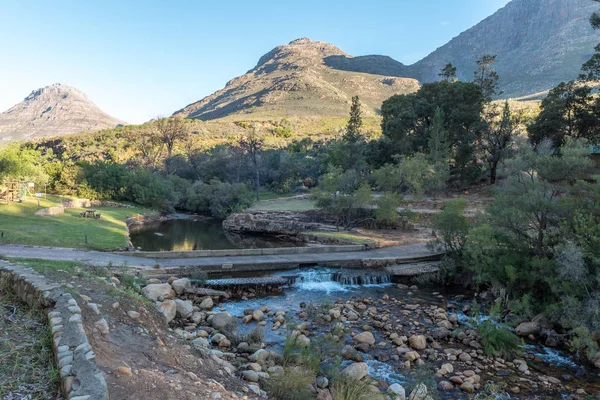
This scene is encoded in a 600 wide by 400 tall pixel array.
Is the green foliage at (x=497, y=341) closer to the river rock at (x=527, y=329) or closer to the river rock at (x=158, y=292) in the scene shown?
the river rock at (x=527, y=329)

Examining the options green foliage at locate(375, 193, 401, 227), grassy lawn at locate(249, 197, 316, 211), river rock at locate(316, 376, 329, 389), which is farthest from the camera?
grassy lawn at locate(249, 197, 316, 211)

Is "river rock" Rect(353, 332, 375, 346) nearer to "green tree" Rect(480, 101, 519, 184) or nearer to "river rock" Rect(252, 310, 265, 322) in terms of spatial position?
"river rock" Rect(252, 310, 265, 322)

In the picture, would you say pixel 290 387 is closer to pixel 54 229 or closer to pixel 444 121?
pixel 54 229

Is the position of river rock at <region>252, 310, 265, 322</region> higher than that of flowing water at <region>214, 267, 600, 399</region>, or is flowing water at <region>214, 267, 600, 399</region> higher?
river rock at <region>252, 310, 265, 322</region>

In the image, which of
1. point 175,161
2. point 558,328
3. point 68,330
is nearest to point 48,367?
point 68,330

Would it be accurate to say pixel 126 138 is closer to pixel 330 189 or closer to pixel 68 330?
pixel 330 189

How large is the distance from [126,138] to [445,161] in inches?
2417

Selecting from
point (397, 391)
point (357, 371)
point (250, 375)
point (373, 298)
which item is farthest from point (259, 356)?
point (373, 298)

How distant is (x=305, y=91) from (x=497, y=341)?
347 feet

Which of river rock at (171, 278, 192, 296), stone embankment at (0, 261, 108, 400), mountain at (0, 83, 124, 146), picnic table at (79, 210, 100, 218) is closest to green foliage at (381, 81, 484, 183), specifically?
river rock at (171, 278, 192, 296)

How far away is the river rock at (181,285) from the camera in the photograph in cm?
1191

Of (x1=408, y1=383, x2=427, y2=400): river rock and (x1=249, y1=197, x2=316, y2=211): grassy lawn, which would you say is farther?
(x1=249, y1=197, x2=316, y2=211): grassy lawn

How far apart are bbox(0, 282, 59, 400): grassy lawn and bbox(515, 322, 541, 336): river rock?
10.9 metres

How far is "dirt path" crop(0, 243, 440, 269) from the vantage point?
42.0 ft
